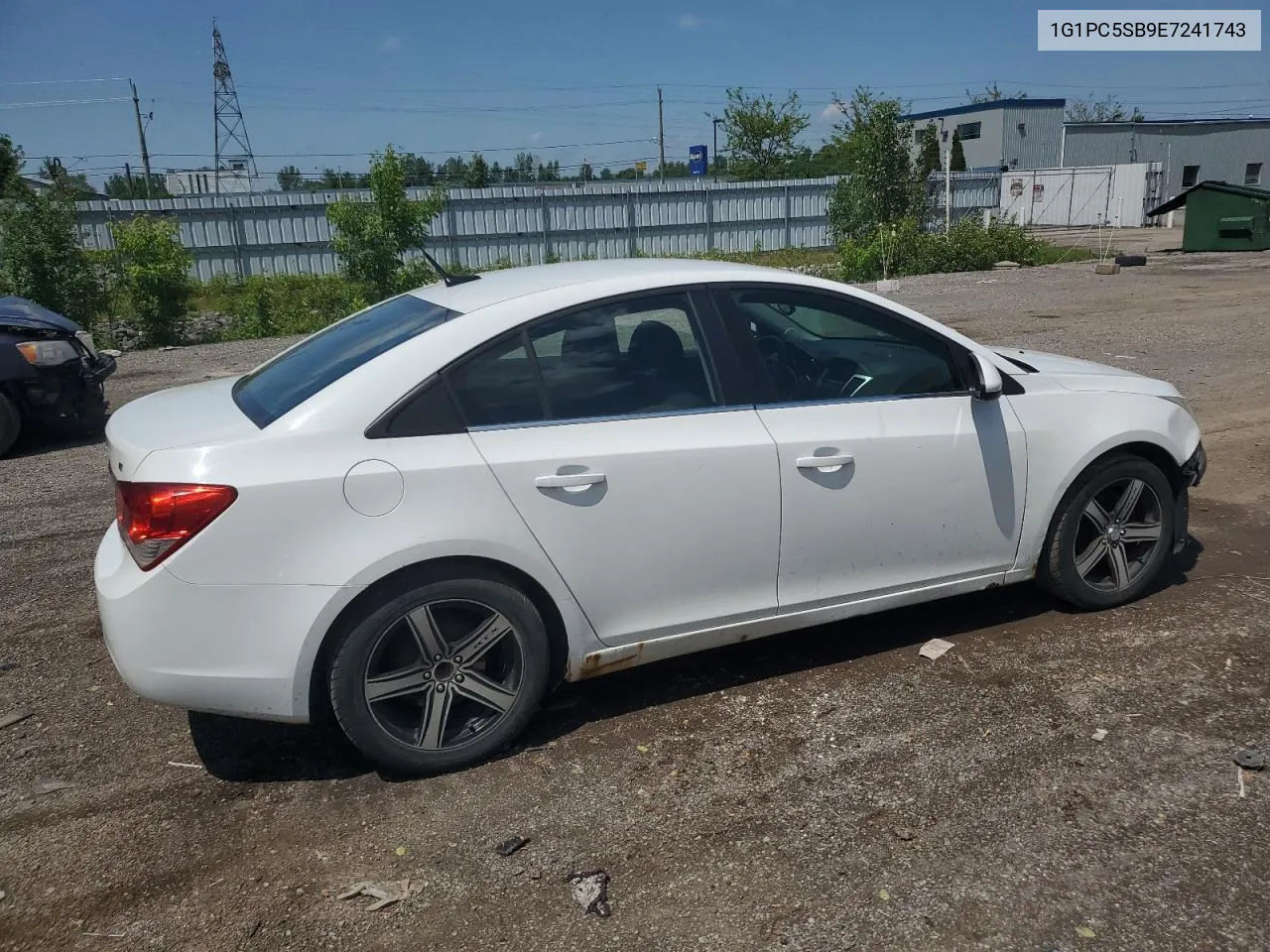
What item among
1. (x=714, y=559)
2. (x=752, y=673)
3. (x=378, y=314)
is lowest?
(x=752, y=673)

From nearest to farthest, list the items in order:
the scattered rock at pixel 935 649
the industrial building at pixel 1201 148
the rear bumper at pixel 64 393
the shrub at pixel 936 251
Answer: the scattered rock at pixel 935 649 → the rear bumper at pixel 64 393 → the shrub at pixel 936 251 → the industrial building at pixel 1201 148

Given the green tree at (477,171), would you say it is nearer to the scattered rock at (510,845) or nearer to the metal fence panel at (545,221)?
the metal fence panel at (545,221)

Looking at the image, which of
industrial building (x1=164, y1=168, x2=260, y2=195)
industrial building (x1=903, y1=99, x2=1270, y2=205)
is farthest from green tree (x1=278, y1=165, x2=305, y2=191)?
industrial building (x1=903, y1=99, x2=1270, y2=205)

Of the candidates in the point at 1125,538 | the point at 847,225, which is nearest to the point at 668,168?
the point at 847,225

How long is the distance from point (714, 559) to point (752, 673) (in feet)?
2.44

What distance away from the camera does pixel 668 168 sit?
78812 millimetres

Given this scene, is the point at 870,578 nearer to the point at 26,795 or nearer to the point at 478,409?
Result: the point at 478,409

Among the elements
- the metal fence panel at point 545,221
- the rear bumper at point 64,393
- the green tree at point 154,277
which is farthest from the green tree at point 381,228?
the metal fence panel at point 545,221

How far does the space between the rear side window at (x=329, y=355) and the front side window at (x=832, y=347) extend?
3.81 ft

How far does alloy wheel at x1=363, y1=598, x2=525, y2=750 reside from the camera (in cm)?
339

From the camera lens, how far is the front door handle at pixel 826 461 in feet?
12.6

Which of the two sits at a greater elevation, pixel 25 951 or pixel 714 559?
pixel 714 559

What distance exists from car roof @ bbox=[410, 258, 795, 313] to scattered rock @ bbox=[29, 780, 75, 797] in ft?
7.09

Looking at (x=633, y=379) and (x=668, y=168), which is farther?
Answer: (x=668, y=168)
